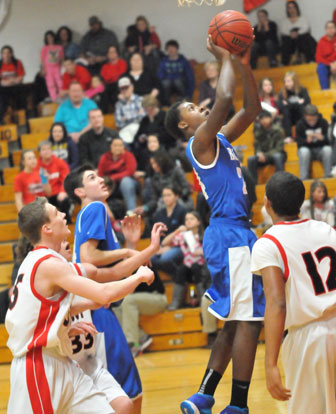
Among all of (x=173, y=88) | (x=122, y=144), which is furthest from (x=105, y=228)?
(x=173, y=88)

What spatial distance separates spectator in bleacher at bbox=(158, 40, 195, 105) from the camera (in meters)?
12.7

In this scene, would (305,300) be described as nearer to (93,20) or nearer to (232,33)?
(232,33)

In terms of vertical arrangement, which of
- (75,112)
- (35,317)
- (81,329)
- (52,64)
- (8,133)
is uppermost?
(52,64)

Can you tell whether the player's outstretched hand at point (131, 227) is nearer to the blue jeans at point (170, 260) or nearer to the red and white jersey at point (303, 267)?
the red and white jersey at point (303, 267)

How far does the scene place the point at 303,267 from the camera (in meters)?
3.44

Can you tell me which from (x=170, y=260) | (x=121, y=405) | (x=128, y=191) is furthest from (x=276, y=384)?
(x=128, y=191)

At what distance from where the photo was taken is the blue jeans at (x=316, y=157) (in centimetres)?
1023

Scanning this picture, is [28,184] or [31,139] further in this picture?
[31,139]

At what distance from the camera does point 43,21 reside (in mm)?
15250

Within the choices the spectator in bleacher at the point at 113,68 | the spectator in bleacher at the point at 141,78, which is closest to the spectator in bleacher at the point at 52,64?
the spectator in bleacher at the point at 113,68

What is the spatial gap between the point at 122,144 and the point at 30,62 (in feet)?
19.6

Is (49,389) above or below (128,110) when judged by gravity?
below

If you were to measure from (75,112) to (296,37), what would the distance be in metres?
4.59

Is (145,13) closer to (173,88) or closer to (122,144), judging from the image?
(173,88)
